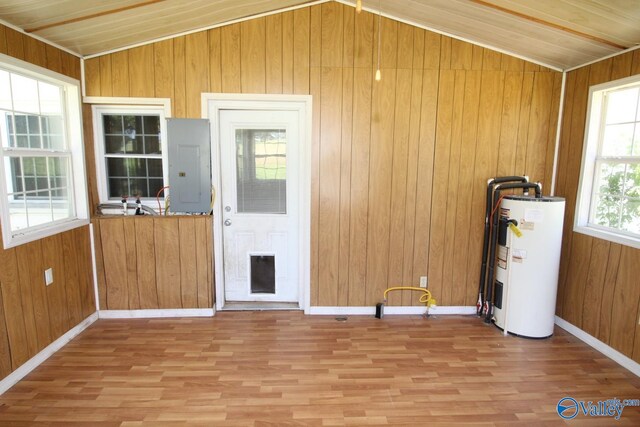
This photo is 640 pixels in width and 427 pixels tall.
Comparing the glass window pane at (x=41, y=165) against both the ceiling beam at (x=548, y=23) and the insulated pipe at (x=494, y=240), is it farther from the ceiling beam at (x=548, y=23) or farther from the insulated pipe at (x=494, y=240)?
the insulated pipe at (x=494, y=240)

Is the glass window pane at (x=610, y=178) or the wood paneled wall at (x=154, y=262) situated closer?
the glass window pane at (x=610, y=178)

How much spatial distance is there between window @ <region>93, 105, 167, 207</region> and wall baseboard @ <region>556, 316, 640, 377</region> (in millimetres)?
4232

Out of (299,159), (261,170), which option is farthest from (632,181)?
(261,170)

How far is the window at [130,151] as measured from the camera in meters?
3.38

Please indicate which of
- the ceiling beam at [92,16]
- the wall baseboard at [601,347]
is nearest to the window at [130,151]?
the ceiling beam at [92,16]

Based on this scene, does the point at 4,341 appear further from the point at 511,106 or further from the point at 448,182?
the point at 511,106

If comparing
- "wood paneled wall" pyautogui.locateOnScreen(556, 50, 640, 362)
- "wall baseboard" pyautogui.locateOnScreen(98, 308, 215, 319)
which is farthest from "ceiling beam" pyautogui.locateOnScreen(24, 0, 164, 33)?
"wood paneled wall" pyautogui.locateOnScreen(556, 50, 640, 362)

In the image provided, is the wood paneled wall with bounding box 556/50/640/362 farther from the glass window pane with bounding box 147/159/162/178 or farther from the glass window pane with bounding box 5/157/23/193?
the glass window pane with bounding box 5/157/23/193

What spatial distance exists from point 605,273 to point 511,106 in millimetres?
1745

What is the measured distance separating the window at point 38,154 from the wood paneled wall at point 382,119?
401mm

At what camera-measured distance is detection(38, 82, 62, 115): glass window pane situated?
9.37ft

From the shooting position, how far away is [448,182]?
11.5 feet

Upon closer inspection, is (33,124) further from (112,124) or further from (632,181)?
(632,181)

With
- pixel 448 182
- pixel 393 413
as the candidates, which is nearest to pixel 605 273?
pixel 448 182
